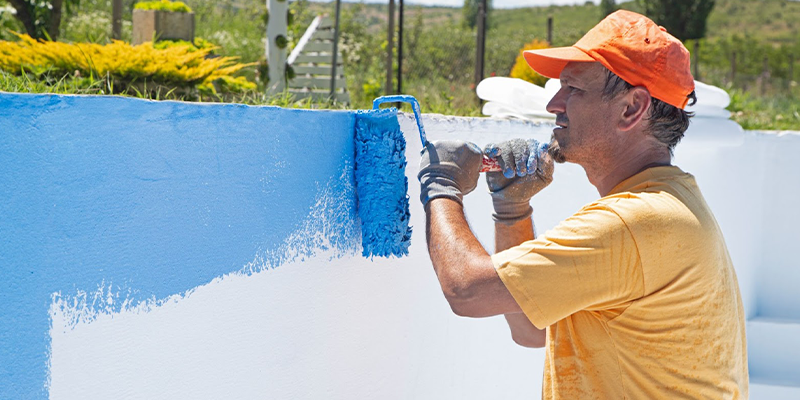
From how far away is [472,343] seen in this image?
2.50 meters

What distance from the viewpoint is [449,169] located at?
1622mm

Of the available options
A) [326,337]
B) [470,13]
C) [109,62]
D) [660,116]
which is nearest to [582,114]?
[660,116]

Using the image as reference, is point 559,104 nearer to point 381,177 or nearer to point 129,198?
point 381,177

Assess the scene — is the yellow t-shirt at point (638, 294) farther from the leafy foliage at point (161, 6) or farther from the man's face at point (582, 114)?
the leafy foliage at point (161, 6)

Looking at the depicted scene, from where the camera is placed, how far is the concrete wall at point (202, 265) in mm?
1166

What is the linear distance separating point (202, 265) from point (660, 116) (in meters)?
1.02

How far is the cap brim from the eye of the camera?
1562 millimetres

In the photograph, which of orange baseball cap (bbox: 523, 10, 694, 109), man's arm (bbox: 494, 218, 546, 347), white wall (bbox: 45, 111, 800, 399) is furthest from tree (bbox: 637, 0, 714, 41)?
orange baseball cap (bbox: 523, 10, 694, 109)

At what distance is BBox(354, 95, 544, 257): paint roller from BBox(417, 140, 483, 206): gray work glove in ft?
0.53

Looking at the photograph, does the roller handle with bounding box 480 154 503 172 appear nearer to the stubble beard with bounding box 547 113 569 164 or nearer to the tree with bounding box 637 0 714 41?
the stubble beard with bounding box 547 113 569 164

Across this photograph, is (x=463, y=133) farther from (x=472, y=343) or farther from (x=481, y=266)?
(x=481, y=266)

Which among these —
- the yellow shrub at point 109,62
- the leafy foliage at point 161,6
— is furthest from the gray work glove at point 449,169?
the leafy foliage at point 161,6

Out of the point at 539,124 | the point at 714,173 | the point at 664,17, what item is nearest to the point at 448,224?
the point at 539,124

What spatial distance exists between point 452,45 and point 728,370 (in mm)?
11918
